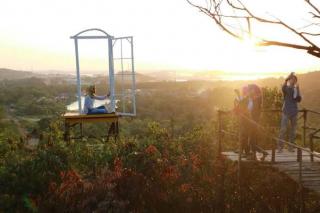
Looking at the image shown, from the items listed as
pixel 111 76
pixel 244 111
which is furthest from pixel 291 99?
pixel 111 76

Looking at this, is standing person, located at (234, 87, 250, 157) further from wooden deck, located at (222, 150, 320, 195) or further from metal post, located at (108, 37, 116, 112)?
metal post, located at (108, 37, 116, 112)

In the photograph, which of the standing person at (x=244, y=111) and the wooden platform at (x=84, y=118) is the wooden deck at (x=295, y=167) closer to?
the standing person at (x=244, y=111)

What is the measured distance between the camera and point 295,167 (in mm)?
9828

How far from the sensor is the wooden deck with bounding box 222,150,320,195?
8.99 metres

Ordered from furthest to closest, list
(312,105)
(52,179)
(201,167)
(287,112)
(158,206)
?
(312,105)
(287,112)
(201,167)
(52,179)
(158,206)

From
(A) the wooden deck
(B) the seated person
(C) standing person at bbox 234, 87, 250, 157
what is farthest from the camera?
(B) the seated person

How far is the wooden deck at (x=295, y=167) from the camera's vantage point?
8992mm

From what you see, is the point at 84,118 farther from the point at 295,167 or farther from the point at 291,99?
the point at 295,167

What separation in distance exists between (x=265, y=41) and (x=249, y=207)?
638 centimetres

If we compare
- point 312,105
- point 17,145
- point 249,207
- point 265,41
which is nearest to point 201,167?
point 249,207

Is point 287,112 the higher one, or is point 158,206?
point 287,112

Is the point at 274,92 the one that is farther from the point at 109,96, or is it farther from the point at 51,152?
the point at 51,152

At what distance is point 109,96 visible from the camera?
1452 centimetres

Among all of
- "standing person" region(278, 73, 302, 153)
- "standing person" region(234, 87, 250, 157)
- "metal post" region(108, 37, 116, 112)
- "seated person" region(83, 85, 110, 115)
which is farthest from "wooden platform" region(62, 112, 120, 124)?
"standing person" region(278, 73, 302, 153)
